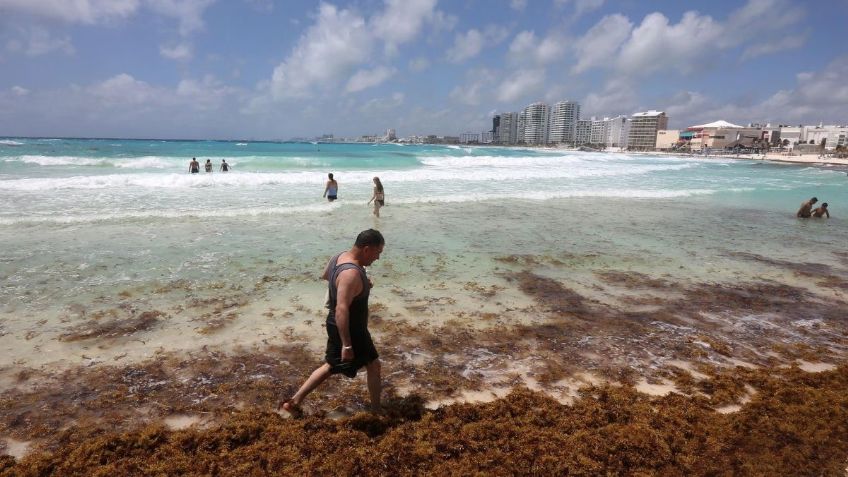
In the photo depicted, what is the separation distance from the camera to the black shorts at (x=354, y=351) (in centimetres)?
364

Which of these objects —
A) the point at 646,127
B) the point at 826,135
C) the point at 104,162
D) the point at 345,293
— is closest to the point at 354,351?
the point at 345,293

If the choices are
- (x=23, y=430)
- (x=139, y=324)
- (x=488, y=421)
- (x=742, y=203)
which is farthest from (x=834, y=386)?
(x=742, y=203)

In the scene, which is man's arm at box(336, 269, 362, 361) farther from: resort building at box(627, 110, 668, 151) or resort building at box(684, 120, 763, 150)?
resort building at box(627, 110, 668, 151)

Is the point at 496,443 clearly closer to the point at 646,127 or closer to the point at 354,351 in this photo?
the point at 354,351

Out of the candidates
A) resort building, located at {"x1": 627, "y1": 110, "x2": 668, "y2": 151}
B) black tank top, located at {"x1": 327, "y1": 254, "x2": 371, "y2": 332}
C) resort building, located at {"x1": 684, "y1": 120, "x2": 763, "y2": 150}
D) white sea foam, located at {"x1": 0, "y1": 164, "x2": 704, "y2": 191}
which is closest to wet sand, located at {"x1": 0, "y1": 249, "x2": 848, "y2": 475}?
black tank top, located at {"x1": 327, "y1": 254, "x2": 371, "y2": 332}

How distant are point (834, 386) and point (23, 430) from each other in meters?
7.62

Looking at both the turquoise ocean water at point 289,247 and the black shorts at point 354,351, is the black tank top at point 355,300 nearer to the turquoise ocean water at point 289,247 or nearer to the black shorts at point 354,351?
the black shorts at point 354,351

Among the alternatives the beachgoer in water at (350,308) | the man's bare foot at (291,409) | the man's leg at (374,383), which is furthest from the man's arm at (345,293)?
the man's bare foot at (291,409)

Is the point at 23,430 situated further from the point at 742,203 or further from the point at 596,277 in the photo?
the point at 742,203

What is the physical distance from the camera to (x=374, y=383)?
3.92m

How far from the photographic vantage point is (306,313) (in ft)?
20.6

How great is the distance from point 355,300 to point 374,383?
0.90 m

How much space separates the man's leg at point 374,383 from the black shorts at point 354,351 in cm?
15

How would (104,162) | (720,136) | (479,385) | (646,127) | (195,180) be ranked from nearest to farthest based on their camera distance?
(479,385) < (195,180) < (104,162) < (720,136) < (646,127)
